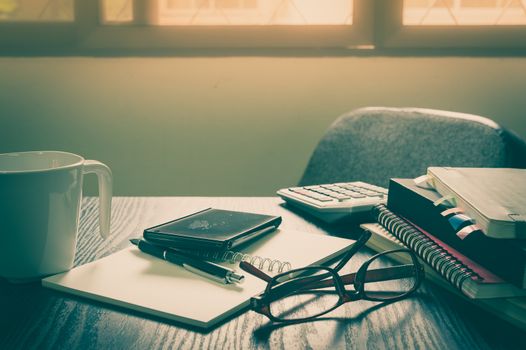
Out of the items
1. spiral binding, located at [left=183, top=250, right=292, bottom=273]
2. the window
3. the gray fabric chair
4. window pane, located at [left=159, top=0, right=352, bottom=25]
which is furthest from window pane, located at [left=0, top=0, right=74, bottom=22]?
spiral binding, located at [left=183, top=250, right=292, bottom=273]

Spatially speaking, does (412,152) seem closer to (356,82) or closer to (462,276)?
(356,82)

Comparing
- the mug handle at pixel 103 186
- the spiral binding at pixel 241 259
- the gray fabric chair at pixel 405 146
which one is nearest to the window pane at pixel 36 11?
the gray fabric chair at pixel 405 146

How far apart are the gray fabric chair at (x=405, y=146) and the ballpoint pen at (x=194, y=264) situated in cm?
68

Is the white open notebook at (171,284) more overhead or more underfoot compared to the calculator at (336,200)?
more underfoot

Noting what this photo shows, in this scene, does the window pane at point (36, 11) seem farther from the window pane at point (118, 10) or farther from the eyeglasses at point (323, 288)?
the eyeglasses at point (323, 288)

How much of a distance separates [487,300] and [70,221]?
0.43m

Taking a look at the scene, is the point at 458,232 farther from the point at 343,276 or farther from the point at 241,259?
the point at 241,259

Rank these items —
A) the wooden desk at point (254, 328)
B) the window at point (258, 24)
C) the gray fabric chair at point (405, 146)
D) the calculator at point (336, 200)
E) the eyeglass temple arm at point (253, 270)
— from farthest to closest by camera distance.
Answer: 1. the window at point (258, 24)
2. the gray fabric chair at point (405, 146)
3. the calculator at point (336, 200)
4. the eyeglass temple arm at point (253, 270)
5. the wooden desk at point (254, 328)

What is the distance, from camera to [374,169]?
127cm

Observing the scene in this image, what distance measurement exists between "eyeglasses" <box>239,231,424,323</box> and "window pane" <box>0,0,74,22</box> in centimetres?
136

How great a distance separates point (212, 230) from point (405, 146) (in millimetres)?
704

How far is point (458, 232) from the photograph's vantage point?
21.4 inches

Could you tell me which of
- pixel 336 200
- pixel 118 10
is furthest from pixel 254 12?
pixel 336 200

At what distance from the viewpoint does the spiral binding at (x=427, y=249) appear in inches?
20.8
